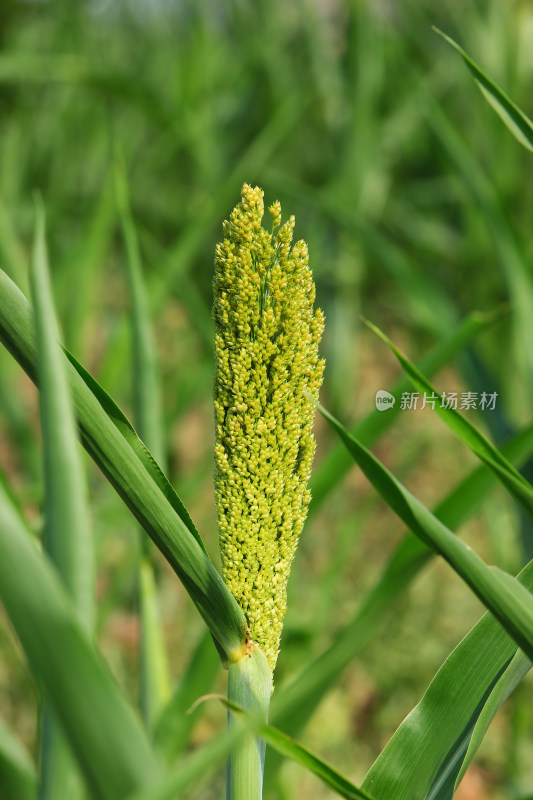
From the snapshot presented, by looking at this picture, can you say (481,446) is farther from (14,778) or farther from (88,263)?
(88,263)

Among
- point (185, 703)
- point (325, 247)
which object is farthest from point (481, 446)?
point (325, 247)

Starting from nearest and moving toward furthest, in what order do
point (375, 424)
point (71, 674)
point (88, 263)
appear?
1. point (71, 674)
2. point (375, 424)
3. point (88, 263)

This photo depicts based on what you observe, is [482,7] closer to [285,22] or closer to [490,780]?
[285,22]

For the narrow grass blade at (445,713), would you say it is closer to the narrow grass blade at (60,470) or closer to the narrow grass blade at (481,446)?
the narrow grass blade at (481,446)

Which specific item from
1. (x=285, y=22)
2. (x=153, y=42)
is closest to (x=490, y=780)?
(x=285, y=22)

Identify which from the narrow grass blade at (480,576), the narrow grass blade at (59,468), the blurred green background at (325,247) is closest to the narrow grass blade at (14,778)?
the narrow grass blade at (59,468)

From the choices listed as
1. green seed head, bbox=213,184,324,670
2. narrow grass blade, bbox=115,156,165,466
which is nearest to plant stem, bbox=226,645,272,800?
green seed head, bbox=213,184,324,670

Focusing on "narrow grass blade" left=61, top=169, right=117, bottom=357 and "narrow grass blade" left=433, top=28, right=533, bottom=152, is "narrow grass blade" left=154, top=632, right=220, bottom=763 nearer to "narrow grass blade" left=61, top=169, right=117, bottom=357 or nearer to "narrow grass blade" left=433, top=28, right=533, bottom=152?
"narrow grass blade" left=433, top=28, right=533, bottom=152
